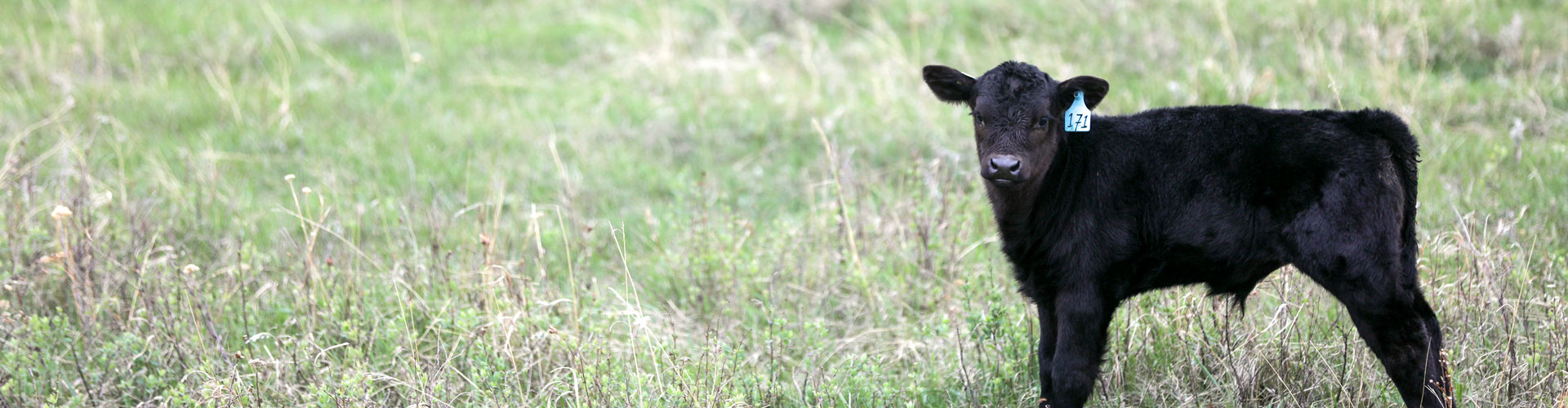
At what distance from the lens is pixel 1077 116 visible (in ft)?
14.0

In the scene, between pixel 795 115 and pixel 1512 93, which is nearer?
pixel 1512 93

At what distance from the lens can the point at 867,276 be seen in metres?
5.94

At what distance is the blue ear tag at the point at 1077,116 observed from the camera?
13.9ft

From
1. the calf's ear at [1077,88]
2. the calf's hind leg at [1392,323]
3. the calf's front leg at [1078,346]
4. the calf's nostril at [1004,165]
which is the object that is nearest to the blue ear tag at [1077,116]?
the calf's ear at [1077,88]

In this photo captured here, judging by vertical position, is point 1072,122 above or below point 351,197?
above

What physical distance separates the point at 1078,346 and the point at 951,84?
1208 millimetres

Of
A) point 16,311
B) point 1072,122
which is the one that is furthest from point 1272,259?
point 16,311

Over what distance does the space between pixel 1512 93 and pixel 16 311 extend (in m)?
9.31

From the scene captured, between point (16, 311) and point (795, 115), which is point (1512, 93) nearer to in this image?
point (795, 115)

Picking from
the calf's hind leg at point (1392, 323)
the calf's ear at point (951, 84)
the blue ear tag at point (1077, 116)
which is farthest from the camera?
the calf's ear at point (951, 84)

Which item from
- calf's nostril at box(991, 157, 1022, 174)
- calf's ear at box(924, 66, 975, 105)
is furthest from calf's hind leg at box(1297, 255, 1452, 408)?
calf's ear at box(924, 66, 975, 105)

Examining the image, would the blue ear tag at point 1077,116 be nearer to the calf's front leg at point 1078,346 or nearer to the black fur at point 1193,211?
the black fur at point 1193,211

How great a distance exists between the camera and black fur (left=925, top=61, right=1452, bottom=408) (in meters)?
3.79

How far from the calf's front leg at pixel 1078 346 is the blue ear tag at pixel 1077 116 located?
643 millimetres
